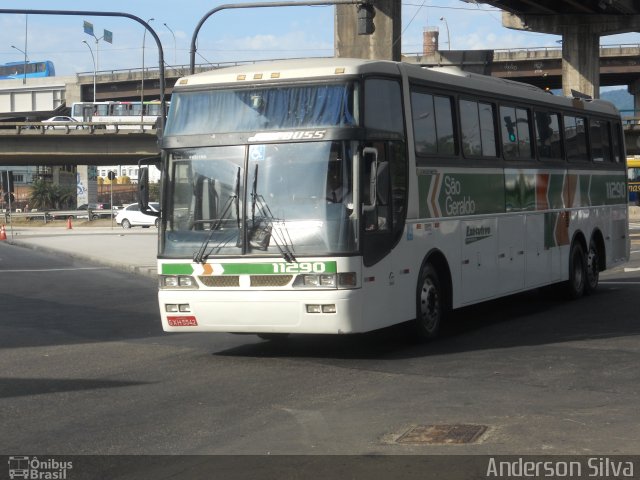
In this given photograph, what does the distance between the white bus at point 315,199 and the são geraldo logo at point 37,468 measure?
460cm

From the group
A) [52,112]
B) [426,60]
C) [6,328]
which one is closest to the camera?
[6,328]

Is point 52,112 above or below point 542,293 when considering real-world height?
above

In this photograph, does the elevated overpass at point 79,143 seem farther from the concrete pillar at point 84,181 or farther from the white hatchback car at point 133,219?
the concrete pillar at point 84,181

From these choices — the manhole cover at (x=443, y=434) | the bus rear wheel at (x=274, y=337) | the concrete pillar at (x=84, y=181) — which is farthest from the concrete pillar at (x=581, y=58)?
the concrete pillar at (x=84, y=181)

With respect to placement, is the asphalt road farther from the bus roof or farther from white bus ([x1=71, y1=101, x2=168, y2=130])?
white bus ([x1=71, y1=101, x2=168, y2=130])

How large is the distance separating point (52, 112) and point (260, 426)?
114 metres

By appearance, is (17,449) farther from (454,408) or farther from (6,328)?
(6,328)

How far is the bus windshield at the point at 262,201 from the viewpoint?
11.4 meters

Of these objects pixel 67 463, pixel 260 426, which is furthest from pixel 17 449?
pixel 260 426

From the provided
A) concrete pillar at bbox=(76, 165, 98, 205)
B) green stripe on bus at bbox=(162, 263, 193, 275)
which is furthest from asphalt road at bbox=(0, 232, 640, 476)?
concrete pillar at bbox=(76, 165, 98, 205)

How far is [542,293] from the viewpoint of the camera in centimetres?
1956

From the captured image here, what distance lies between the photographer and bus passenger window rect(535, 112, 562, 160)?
55.9ft

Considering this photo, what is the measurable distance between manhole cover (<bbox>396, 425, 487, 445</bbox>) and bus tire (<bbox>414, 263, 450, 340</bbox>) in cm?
487

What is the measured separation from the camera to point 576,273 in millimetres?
18750
